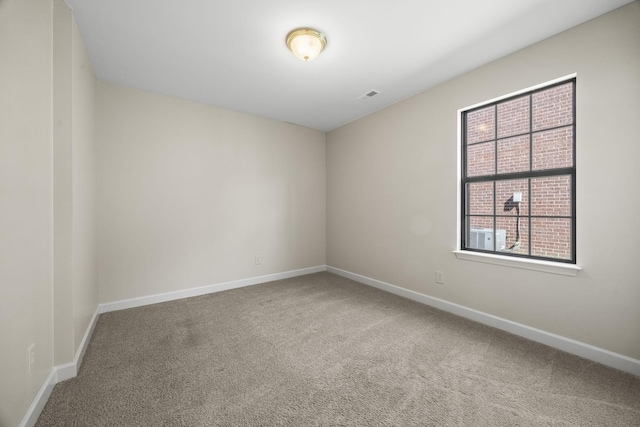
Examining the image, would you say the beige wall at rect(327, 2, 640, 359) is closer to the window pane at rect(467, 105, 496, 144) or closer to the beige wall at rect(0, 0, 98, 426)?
the window pane at rect(467, 105, 496, 144)

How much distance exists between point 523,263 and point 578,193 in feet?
2.31

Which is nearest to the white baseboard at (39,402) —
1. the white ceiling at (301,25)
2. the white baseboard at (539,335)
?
the white ceiling at (301,25)

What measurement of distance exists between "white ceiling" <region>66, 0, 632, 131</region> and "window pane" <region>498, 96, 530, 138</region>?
18.9 inches

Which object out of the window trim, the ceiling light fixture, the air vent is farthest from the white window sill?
the ceiling light fixture

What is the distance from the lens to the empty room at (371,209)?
1491 mm

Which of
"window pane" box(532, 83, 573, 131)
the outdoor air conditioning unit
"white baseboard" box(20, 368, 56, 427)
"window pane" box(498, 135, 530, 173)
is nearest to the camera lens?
"white baseboard" box(20, 368, 56, 427)

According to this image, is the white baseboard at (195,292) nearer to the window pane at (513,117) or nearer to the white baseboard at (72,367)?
the white baseboard at (72,367)

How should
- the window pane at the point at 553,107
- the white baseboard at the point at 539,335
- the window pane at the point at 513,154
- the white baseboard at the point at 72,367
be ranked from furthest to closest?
the window pane at the point at 513,154 → the window pane at the point at 553,107 → the white baseboard at the point at 539,335 → the white baseboard at the point at 72,367

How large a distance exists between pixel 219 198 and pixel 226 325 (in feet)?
5.87

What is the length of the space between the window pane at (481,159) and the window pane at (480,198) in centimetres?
13

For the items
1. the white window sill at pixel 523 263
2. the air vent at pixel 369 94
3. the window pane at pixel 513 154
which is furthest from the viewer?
the air vent at pixel 369 94

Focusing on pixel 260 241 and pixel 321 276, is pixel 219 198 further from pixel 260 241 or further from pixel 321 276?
pixel 321 276

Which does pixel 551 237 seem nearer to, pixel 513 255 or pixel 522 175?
pixel 513 255

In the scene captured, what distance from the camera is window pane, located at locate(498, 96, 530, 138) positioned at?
242cm
